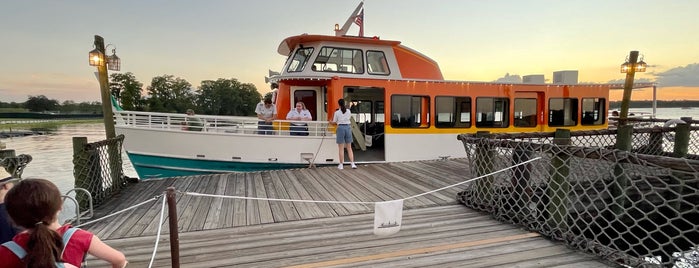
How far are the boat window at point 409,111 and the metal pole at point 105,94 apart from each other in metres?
6.18

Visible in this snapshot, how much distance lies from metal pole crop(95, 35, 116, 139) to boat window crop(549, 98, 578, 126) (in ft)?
36.1

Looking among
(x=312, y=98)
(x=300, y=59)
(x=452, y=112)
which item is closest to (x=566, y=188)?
(x=452, y=112)

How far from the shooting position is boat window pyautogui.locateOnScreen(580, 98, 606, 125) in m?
10.2

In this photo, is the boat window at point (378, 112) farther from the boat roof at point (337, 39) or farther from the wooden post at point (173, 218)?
the wooden post at point (173, 218)

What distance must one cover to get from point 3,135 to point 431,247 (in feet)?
187

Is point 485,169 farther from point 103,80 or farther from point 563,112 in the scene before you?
point 103,80

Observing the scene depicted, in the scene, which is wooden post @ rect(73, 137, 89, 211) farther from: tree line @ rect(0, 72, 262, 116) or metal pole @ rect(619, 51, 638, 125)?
tree line @ rect(0, 72, 262, 116)

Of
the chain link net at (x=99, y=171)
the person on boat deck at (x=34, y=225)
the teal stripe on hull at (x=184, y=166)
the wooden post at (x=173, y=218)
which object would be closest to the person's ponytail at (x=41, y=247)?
the person on boat deck at (x=34, y=225)

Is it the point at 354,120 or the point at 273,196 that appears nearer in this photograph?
the point at 273,196

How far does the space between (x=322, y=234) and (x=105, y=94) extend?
649 cm

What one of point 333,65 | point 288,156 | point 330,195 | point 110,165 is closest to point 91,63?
point 110,165

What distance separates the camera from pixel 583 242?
10.2 feet

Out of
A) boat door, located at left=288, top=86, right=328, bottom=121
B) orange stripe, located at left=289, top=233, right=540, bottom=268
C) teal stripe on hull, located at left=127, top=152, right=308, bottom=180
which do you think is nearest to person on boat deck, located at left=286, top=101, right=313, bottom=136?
teal stripe on hull, located at left=127, top=152, right=308, bottom=180

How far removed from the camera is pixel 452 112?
9.06 meters
